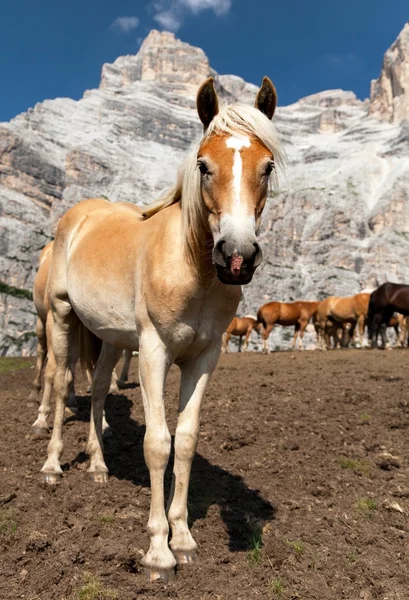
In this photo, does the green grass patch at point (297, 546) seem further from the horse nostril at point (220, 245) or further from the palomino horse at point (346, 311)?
the palomino horse at point (346, 311)

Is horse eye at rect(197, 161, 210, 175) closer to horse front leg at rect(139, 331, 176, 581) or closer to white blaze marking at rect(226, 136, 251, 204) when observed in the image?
white blaze marking at rect(226, 136, 251, 204)

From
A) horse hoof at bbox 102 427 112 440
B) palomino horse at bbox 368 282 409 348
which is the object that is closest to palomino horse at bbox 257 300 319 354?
palomino horse at bbox 368 282 409 348

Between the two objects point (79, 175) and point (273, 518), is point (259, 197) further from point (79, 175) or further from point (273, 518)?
point (79, 175)

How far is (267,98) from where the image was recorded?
400 cm

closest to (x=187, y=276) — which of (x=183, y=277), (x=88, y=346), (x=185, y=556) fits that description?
(x=183, y=277)

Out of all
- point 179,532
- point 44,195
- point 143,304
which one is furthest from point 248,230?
point 44,195

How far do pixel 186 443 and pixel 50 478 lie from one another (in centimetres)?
223

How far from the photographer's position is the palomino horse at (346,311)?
84.4ft

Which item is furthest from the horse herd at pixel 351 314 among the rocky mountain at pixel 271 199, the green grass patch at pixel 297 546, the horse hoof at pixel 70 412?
the rocky mountain at pixel 271 199

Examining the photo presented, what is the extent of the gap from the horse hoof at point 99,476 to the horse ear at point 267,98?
4.32 m

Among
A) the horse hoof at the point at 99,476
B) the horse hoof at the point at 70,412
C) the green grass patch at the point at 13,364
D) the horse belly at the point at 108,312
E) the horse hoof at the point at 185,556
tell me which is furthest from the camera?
the green grass patch at the point at 13,364

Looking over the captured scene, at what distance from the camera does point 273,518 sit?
4746 millimetres

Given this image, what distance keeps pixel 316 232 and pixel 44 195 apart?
86.5 m

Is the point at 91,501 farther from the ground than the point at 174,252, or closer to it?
closer to it
